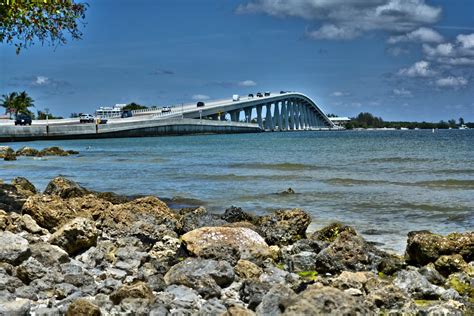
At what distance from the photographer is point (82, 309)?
537cm

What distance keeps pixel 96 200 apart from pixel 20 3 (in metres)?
3.81

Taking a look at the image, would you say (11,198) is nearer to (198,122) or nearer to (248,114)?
(198,122)

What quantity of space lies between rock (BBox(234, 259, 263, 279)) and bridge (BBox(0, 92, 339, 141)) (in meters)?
62.5

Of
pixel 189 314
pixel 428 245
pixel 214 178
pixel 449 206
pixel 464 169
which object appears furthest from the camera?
pixel 464 169

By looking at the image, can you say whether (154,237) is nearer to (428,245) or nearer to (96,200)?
(96,200)

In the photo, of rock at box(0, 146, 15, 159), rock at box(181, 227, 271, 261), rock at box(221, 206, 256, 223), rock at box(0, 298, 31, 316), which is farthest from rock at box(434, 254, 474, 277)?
rock at box(0, 146, 15, 159)

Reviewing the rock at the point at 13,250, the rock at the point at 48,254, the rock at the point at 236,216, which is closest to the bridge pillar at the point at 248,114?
the rock at the point at 236,216

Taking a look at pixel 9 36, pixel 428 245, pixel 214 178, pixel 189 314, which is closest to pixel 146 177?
pixel 214 178

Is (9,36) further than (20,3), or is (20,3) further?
(9,36)

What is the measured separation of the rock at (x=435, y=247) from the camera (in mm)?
8258

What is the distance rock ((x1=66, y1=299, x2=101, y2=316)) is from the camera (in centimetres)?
535

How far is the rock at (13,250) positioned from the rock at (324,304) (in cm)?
381

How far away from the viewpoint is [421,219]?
1266 centimetres

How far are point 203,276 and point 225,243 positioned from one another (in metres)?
1.63
